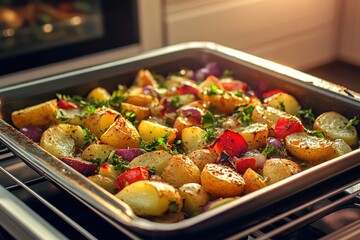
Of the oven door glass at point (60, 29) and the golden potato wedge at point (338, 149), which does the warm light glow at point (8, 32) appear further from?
the golden potato wedge at point (338, 149)

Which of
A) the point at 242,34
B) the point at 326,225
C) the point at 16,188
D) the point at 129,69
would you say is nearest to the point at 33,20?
the point at 242,34

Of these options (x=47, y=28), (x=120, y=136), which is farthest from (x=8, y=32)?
(x=120, y=136)

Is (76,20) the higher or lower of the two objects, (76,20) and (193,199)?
the higher

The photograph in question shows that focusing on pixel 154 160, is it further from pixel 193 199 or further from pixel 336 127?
pixel 336 127

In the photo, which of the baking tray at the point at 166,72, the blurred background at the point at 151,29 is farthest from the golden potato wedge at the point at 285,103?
the blurred background at the point at 151,29

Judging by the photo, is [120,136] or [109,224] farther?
[120,136]

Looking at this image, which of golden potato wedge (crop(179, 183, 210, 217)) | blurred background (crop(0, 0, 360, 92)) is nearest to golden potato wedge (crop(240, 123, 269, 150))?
golden potato wedge (crop(179, 183, 210, 217))

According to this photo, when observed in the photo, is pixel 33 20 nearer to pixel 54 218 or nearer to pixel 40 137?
pixel 40 137

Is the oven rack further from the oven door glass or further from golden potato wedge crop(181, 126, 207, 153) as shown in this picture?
the oven door glass
